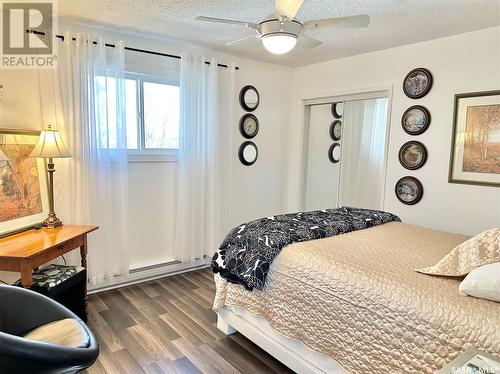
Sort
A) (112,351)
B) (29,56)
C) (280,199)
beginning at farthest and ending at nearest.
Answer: (280,199) → (29,56) → (112,351)

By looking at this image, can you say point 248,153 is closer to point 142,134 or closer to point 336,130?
point 336,130

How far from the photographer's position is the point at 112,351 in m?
2.33

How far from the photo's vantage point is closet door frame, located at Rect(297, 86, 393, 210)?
3.65 m

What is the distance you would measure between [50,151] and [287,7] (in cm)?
197

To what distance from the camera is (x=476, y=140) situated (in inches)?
118

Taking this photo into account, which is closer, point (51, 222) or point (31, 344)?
point (31, 344)

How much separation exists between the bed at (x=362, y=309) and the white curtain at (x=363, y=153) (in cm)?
132

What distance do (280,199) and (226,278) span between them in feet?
8.17

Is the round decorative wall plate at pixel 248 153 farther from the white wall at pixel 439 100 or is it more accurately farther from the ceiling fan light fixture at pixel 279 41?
the ceiling fan light fixture at pixel 279 41

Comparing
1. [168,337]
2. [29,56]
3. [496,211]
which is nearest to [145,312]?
Result: [168,337]

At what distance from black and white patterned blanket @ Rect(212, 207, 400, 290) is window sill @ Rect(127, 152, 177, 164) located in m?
1.48

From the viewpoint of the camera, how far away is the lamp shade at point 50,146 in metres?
2.57

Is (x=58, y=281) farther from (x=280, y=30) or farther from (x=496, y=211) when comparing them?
(x=496, y=211)

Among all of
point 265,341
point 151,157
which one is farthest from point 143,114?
point 265,341
